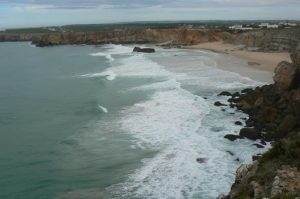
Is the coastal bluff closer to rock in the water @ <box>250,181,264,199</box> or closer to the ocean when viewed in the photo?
the ocean

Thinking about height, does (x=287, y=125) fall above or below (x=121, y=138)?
above

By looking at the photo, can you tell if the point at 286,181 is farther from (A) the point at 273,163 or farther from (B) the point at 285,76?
(B) the point at 285,76

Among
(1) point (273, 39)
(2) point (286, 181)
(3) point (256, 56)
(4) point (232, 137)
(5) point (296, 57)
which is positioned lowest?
(4) point (232, 137)

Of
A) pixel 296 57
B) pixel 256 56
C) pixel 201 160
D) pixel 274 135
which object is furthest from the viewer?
pixel 256 56

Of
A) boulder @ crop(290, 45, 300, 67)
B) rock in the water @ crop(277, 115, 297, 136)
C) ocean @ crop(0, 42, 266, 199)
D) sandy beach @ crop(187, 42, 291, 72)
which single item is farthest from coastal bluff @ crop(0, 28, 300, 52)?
rock in the water @ crop(277, 115, 297, 136)

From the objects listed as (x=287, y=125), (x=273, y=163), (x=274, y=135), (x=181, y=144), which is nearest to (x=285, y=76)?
(x=287, y=125)

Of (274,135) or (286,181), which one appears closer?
(286,181)

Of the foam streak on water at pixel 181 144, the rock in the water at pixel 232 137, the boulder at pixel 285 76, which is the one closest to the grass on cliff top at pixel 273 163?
the foam streak on water at pixel 181 144
